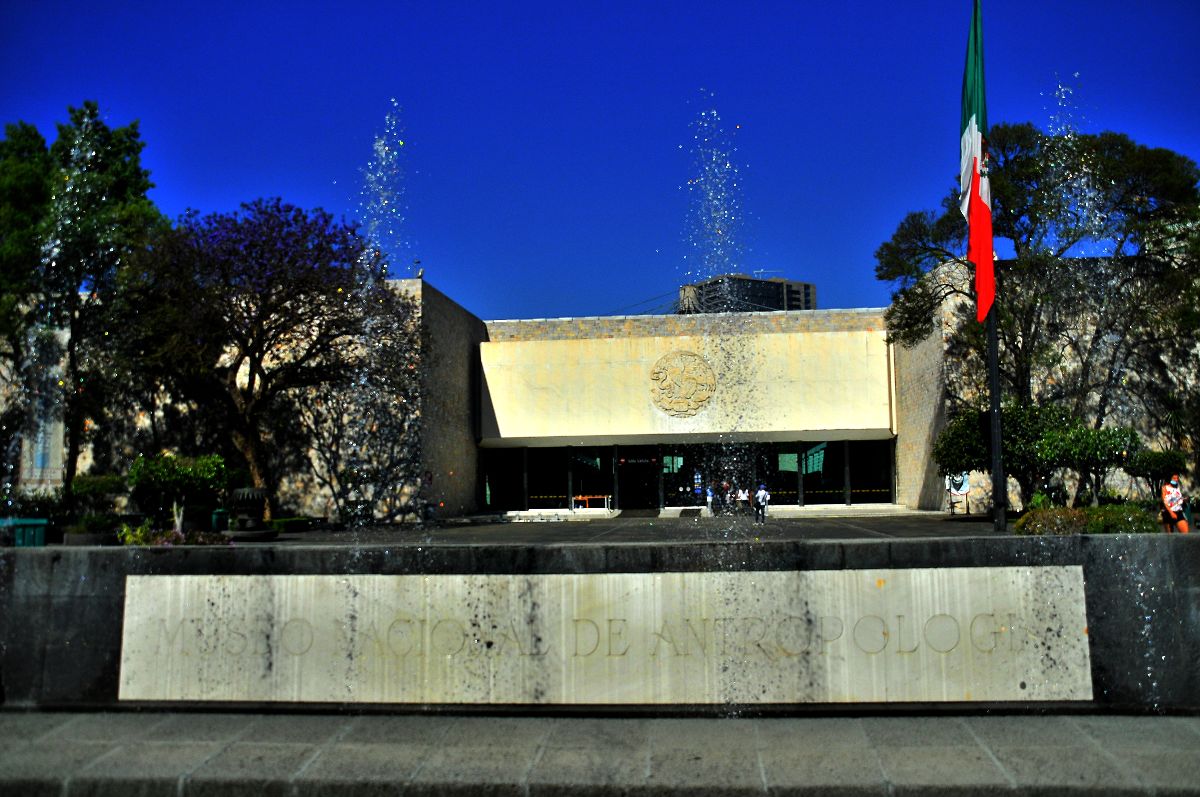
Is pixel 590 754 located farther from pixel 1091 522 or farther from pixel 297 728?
pixel 1091 522

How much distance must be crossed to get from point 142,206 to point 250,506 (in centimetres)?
982

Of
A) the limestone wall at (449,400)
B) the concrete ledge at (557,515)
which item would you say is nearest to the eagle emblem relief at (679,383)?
the concrete ledge at (557,515)

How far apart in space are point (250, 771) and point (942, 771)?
11.8ft

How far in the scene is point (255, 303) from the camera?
2484cm

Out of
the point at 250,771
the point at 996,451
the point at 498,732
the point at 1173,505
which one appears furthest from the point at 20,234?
the point at 1173,505

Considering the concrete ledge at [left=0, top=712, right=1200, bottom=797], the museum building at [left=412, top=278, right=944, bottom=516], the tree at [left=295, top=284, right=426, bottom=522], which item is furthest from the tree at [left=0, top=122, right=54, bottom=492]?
the concrete ledge at [left=0, top=712, right=1200, bottom=797]

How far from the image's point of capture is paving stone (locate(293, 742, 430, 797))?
469cm

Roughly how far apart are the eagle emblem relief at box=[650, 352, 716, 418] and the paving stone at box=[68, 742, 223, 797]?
2914 centimetres

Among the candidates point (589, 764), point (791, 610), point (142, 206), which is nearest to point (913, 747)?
point (791, 610)

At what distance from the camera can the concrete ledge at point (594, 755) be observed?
460 cm

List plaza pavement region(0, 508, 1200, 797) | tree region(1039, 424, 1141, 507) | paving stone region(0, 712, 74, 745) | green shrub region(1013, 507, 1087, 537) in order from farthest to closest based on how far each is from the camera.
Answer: tree region(1039, 424, 1141, 507) → green shrub region(1013, 507, 1087, 537) → paving stone region(0, 712, 74, 745) → plaza pavement region(0, 508, 1200, 797)

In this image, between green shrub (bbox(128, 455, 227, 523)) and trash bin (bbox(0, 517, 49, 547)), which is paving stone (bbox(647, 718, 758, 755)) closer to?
trash bin (bbox(0, 517, 49, 547))

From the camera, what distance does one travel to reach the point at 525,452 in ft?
120

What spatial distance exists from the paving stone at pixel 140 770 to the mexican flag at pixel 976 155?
9703mm
